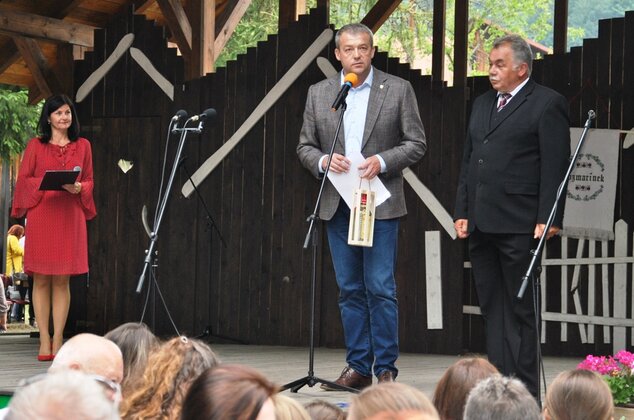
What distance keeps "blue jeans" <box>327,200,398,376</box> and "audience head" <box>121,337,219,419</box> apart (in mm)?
2698

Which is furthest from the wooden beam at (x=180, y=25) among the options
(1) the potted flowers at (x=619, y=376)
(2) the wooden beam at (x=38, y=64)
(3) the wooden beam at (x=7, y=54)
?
(1) the potted flowers at (x=619, y=376)

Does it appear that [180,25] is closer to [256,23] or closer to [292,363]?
[292,363]

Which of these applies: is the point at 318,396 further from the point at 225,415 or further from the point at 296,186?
the point at 296,186

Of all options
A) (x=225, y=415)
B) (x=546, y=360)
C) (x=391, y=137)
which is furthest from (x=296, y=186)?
(x=225, y=415)

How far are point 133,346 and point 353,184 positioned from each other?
93.4 inches

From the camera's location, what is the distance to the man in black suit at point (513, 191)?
4992 mm

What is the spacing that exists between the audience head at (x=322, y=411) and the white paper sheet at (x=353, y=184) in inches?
105

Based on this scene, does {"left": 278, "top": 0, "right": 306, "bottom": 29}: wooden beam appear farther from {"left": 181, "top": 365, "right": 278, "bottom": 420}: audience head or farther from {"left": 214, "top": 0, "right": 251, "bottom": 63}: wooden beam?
{"left": 181, "top": 365, "right": 278, "bottom": 420}: audience head

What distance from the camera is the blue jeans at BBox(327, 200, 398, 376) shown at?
17.7ft

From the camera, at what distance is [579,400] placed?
284 centimetres

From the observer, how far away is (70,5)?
32.1 ft

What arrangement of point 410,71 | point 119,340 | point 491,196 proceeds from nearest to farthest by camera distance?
point 119,340, point 491,196, point 410,71

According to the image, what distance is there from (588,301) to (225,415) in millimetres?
6518

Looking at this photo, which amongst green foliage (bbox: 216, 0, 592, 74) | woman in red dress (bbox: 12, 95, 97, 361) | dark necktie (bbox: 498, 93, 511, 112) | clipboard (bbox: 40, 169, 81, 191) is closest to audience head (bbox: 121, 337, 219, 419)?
dark necktie (bbox: 498, 93, 511, 112)
